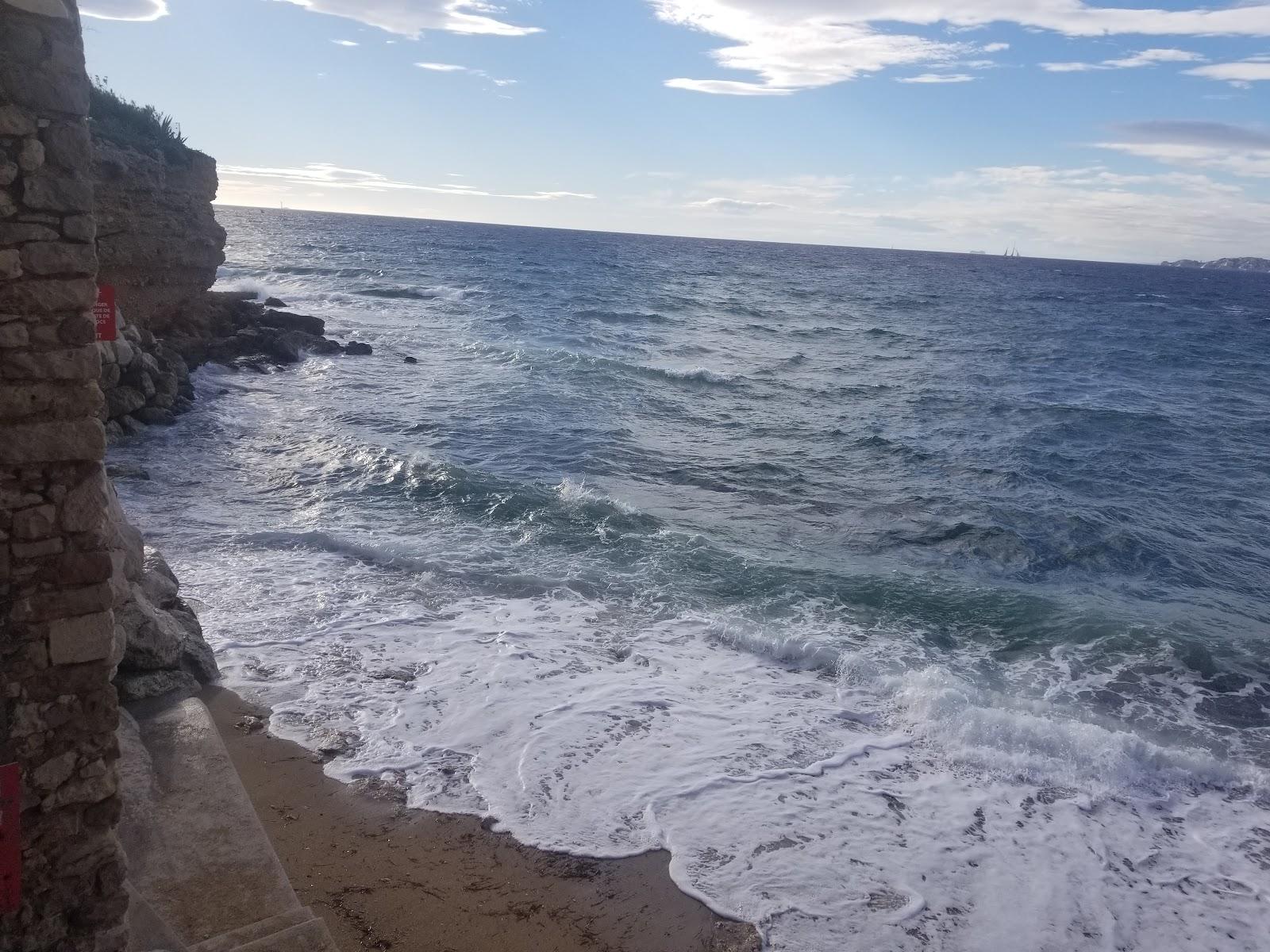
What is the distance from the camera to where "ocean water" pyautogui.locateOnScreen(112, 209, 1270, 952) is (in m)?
6.23

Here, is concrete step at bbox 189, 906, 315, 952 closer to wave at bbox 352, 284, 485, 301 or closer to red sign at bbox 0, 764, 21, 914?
red sign at bbox 0, 764, 21, 914

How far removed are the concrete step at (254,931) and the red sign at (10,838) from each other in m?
0.87

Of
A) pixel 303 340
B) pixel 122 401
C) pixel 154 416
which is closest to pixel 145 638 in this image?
pixel 122 401

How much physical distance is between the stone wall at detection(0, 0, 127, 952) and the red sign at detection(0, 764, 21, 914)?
4 cm

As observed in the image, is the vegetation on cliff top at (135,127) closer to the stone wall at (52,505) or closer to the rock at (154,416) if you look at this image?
the rock at (154,416)

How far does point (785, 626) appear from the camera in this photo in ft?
32.5

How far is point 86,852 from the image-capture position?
3.78m

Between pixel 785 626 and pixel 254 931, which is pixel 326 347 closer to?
pixel 785 626

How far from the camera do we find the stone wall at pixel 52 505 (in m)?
3.31

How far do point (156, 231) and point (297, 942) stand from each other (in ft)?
59.7

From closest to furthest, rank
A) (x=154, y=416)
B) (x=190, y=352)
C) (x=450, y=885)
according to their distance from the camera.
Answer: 1. (x=450, y=885)
2. (x=154, y=416)
3. (x=190, y=352)

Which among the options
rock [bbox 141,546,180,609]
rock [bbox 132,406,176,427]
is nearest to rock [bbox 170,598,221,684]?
rock [bbox 141,546,180,609]

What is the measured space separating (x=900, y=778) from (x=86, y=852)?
5.67 meters

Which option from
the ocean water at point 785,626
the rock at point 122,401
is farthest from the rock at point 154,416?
the ocean water at point 785,626
